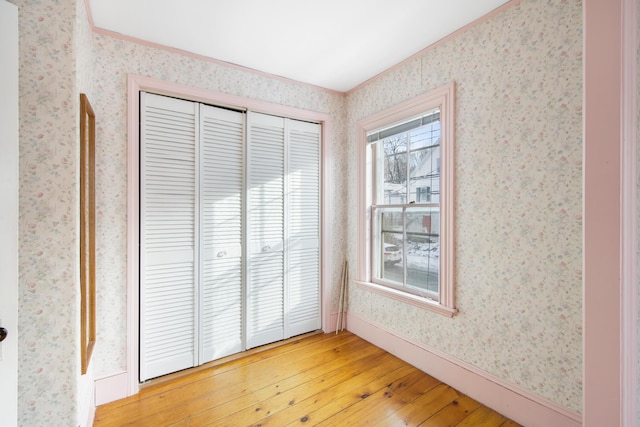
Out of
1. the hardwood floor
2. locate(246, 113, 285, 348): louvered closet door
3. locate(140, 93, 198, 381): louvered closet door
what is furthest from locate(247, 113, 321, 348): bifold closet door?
locate(140, 93, 198, 381): louvered closet door

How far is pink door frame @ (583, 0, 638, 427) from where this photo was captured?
3.01 ft

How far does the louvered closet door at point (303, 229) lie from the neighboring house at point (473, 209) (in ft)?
2.24

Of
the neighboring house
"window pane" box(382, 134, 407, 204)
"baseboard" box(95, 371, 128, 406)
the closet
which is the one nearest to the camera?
the neighboring house

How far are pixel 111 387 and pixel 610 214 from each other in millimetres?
2907

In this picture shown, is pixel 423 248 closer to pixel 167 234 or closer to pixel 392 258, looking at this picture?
pixel 392 258

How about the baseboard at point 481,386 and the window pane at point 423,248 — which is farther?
the window pane at point 423,248

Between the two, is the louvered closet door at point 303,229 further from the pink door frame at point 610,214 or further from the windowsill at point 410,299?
the pink door frame at point 610,214

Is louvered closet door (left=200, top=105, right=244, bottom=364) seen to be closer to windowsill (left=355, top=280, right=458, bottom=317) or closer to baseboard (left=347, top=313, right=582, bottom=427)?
windowsill (left=355, top=280, right=458, bottom=317)

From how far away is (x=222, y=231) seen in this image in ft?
8.09

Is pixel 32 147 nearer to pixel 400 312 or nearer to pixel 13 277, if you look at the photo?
pixel 13 277

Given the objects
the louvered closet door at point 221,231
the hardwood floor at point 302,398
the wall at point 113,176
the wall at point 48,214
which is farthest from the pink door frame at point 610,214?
the wall at point 113,176

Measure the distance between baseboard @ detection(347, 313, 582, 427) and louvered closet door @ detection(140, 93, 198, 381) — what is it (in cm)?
176

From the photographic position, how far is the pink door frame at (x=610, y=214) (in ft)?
3.01

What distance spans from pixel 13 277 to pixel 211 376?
155 cm
